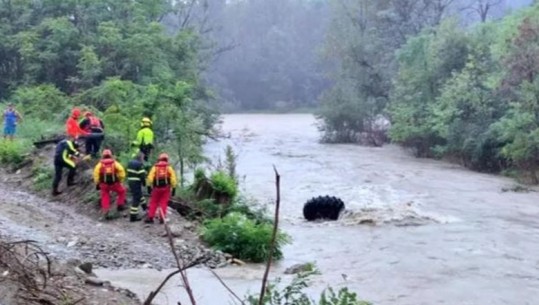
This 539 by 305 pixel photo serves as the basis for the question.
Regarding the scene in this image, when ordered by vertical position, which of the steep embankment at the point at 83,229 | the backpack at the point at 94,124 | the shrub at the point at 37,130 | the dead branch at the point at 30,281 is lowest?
the steep embankment at the point at 83,229

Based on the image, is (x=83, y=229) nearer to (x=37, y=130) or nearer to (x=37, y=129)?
(x=37, y=130)

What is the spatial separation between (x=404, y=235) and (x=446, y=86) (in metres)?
24.3

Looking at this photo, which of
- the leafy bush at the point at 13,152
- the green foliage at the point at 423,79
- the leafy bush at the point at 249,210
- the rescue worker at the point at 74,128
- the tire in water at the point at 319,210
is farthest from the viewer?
the green foliage at the point at 423,79

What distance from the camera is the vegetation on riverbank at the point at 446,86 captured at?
117 feet

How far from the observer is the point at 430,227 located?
21.3 m

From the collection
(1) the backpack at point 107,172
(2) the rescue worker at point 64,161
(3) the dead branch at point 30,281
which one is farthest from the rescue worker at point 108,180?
(3) the dead branch at point 30,281

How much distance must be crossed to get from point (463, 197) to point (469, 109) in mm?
14446

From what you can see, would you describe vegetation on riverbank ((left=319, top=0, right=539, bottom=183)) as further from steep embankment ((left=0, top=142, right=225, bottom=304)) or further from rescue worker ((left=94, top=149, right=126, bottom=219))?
rescue worker ((left=94, top=149, right=126, bottom=219))

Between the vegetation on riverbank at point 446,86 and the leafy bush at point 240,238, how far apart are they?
21850 millimetres

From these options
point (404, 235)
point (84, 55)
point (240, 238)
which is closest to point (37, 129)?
point (84, 55)

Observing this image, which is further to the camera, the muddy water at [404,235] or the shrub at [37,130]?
the shrub at [37,130]

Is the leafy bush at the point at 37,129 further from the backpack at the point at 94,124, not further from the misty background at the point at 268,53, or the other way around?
the misty background at the point at 268,53

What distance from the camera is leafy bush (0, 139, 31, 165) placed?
20.9 metres

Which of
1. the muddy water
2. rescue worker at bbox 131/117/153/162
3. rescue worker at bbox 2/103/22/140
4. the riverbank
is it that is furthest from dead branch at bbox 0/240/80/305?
rescue worker at bbox 2/103/22/140
